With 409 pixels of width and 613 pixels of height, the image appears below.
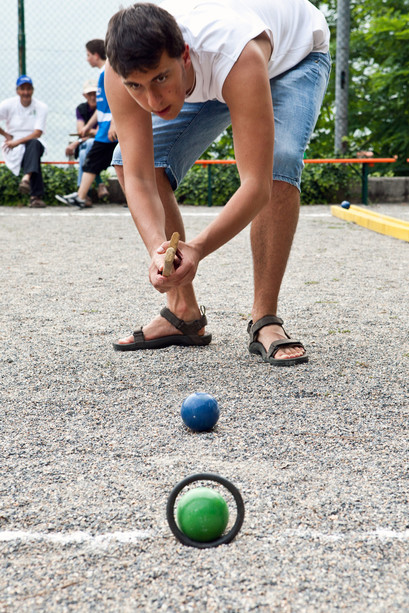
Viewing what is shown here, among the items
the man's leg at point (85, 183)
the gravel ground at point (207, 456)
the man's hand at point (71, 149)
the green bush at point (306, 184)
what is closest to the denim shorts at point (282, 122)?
the gravel ground at point (207, 456)

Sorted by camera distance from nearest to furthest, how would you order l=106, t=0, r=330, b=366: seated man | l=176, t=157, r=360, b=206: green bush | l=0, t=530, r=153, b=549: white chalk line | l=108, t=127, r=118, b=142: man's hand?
l=0, t=530, r=153, b=549: white chalk line < l=106, t=0, r=330, b=366: seated man < l=108, t=127, r=118, b=142: man's hand < l=176, t=157, r=360, b=206: green bush

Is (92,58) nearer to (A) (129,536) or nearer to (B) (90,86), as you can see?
(B) (90,86)

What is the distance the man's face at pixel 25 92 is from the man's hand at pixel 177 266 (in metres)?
8.09

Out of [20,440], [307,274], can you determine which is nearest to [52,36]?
[307,274]

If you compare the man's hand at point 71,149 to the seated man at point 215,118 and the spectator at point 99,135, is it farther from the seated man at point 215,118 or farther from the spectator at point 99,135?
the seated man at point 215,118

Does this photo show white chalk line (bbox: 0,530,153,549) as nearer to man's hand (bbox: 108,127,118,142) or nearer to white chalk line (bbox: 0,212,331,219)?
man's hand (bbox: 108,127,118,142)

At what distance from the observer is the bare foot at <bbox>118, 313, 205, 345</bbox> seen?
322cm

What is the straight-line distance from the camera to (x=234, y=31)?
2.45 m

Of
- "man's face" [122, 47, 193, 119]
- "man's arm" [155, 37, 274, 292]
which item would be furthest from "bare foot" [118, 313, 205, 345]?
"man's face" [122, 47, 193, 119]

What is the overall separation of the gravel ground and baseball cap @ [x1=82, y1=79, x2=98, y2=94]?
19.7 ft

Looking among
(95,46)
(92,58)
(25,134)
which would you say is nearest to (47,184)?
(25,134)

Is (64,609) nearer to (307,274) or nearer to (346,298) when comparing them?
(346,298)

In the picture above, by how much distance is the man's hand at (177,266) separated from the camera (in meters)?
2.36

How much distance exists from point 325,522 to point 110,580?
511mm
